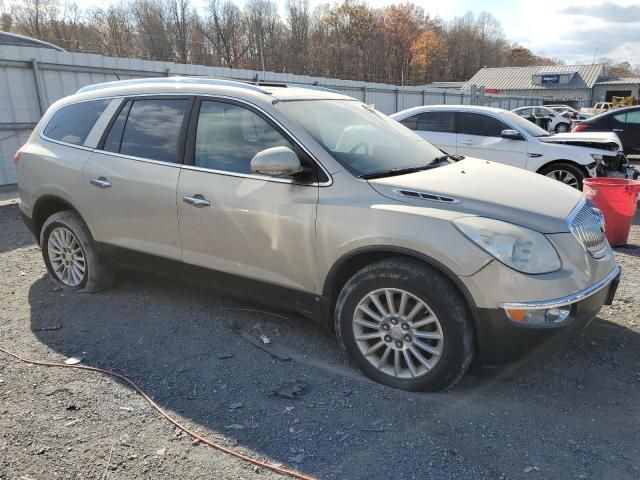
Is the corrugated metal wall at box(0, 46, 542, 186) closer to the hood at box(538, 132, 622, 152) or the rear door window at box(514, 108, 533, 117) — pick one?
the hood at box(538, 132, 622, 152)

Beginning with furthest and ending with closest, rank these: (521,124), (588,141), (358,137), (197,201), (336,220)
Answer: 1. (521,124)
2. (588,141)
3. (358,137)
4. (197,201)
5. (336,220)

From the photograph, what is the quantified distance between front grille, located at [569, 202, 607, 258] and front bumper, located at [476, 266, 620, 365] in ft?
1.01

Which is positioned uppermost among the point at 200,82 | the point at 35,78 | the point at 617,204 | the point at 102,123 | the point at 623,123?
the point at 35,78

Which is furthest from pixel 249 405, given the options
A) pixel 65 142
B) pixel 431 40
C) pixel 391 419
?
pixel 431 40

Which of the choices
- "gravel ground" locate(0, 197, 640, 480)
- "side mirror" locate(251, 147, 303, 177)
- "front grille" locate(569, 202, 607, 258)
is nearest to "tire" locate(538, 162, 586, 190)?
"gravel ground" locate(0, 197, 640, 480)

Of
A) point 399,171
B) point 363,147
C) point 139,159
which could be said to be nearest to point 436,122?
point 363,147

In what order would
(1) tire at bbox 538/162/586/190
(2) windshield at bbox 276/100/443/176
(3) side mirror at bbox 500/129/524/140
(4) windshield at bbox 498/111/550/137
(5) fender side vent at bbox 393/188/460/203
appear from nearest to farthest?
(5) fender side vent at bbox 393/188/460/203 → (2) windshield at bbox 276/100/443/176 → (1) tire at bbox 538/162/586/190 → (3) side mirror at bbox 500/129/524/140 → (4) windshield at bbox 498/111/550/137

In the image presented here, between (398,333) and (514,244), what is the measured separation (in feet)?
2.75

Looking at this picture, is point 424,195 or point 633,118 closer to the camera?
point 424,195

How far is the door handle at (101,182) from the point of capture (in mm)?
4145

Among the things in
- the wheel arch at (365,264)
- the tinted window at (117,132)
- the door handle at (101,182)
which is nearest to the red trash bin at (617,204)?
the wheel arch at (365,264)

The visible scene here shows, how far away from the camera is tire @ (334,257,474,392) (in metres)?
2.89

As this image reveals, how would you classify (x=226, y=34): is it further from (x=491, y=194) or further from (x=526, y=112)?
(x=491, y=194)

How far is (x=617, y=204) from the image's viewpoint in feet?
19.7
